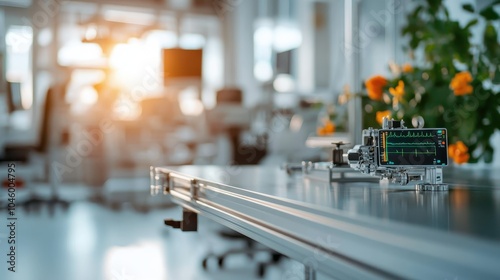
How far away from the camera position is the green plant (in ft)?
6.65

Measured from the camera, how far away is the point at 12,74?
7535mm

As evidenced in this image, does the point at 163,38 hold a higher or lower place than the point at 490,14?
higher

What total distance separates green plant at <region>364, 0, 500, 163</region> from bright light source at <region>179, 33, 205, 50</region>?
744cm

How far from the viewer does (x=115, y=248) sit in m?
3.07

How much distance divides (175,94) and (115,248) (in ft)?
14.3

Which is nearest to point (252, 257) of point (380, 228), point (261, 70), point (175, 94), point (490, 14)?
point (490, 14)

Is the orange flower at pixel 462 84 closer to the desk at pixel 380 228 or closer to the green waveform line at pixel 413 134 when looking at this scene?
the desk at pixel 380 228

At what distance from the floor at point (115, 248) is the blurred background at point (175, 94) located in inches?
0.8

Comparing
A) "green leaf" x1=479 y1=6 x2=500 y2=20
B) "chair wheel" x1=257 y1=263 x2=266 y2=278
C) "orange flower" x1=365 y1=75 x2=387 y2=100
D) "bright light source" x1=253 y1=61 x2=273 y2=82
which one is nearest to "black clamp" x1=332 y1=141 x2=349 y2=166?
"orange flower" x1=365 y1=75 x2=387 y2=100

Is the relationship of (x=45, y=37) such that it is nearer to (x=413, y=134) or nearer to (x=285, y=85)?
(x=285, y=85)

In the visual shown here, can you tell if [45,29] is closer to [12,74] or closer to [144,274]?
[12,74]

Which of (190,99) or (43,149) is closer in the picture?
(43,149)

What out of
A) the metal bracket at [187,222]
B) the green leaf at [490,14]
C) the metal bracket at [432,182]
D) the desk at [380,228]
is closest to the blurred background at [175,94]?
the green leaf at [490,14]

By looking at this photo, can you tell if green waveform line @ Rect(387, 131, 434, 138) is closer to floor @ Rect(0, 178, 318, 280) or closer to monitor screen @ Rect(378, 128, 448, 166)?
monitor screen @ Rect(378, 128, 448, 166)
